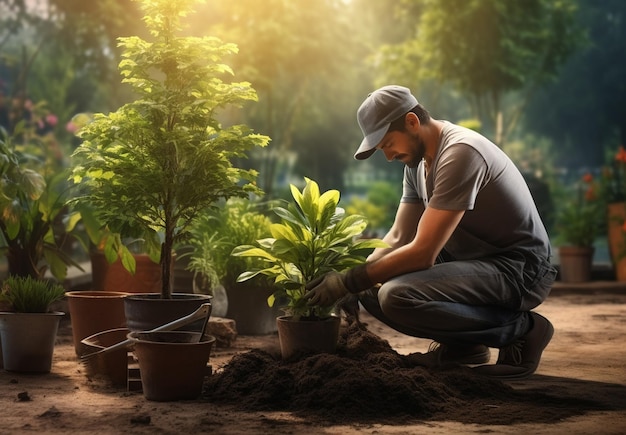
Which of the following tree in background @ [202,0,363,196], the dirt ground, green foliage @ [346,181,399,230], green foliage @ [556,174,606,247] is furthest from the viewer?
tree in background @ [202,0,363,196]

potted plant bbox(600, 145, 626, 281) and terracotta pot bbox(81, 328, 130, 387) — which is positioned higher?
potted plant bbox(600, 145, 626, 281)

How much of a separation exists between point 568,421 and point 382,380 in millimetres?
781

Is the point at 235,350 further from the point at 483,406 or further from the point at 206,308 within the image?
the point at 483,406

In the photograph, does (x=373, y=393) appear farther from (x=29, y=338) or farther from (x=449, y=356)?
(x=29, y=338)

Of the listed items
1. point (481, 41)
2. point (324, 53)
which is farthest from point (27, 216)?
point (324, 53)

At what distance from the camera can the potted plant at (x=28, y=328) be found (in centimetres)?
482

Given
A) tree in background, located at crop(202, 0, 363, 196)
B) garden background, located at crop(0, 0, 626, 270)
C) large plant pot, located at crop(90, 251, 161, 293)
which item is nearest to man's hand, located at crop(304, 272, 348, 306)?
large plant pot, located at crop(90, 251, 161, 293)

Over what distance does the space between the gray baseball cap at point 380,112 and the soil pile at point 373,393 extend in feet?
3.42

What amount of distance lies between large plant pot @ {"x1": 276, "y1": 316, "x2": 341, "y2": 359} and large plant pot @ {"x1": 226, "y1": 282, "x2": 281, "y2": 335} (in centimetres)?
183

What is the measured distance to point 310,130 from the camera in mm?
35906

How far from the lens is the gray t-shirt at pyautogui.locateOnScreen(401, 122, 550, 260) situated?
4504mm

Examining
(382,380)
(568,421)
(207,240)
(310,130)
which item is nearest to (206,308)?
(382,380)

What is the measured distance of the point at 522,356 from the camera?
15.8 feet

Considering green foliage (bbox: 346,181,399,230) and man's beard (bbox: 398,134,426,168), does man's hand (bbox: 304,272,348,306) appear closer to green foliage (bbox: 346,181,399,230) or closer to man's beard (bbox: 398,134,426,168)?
man's beard (bbox: 398,134,426,168)
